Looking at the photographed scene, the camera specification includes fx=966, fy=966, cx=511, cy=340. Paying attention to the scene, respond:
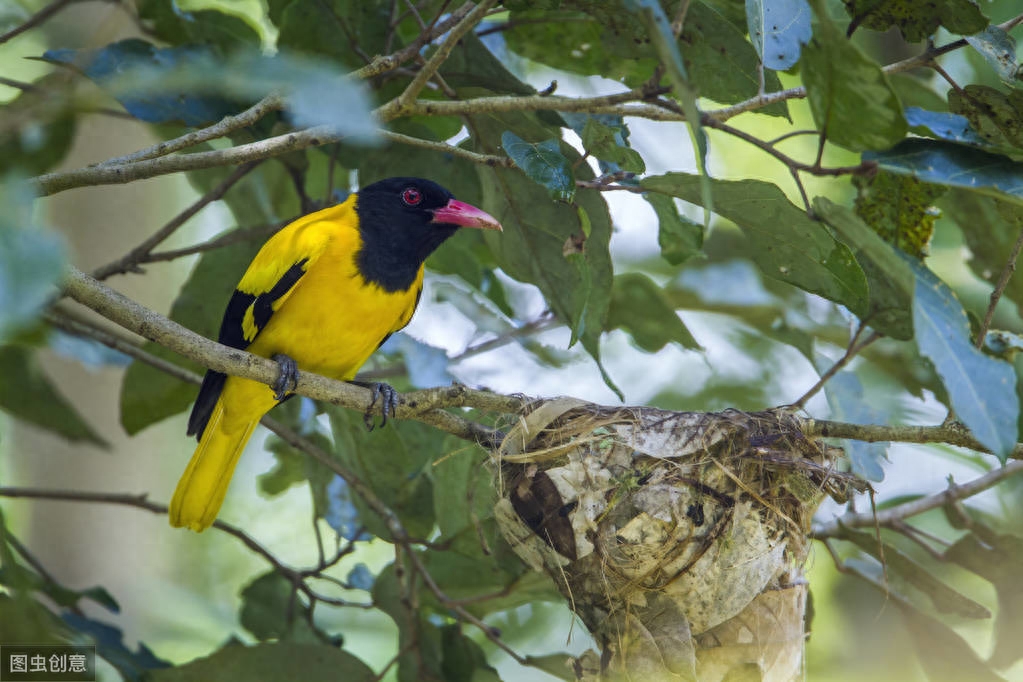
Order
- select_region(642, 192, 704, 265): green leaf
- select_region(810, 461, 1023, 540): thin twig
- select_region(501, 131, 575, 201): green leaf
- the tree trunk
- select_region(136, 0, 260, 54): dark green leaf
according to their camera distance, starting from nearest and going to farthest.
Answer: select_region(501, 131, 575, 201): green leaf → the tree trunk → select_region(642, 192, 704, 265): green leaf → select_region(810, 461, 1023, 540): thin twig → select_region(136, 0, 260, 54): dark green leaf

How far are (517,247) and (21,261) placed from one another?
95.2 inches

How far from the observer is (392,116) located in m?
2.51

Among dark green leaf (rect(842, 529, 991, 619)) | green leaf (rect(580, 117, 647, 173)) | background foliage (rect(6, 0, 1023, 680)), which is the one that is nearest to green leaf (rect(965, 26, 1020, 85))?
background foliage (rect(6, 0, 1023, 680))

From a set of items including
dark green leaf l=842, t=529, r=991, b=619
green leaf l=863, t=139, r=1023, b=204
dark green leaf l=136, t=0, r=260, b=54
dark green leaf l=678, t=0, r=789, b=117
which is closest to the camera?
green leaf l=863, t=139, r=1023, b=204

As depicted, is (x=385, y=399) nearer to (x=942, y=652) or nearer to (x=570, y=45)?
(x=570, y=45)

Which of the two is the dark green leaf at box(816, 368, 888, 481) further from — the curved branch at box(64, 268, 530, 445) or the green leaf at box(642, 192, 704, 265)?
the curved branch at box(64, 268, 530, 445)

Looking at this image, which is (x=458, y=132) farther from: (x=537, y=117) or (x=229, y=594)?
(x=229, y=594)

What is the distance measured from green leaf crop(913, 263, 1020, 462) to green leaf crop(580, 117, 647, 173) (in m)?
0.91

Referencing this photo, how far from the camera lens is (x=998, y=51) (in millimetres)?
2477

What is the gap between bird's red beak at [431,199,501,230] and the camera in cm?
352

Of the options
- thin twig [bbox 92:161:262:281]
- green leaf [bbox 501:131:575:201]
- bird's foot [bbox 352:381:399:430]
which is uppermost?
green leaf [bbox 501:131:575:201]

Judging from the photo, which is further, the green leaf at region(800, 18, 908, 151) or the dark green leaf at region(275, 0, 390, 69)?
the dark green leaf at region(275, 0, 390, 69)

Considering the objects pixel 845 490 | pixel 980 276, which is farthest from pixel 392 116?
pixel 980 276

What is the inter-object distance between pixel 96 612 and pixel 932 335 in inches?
183
